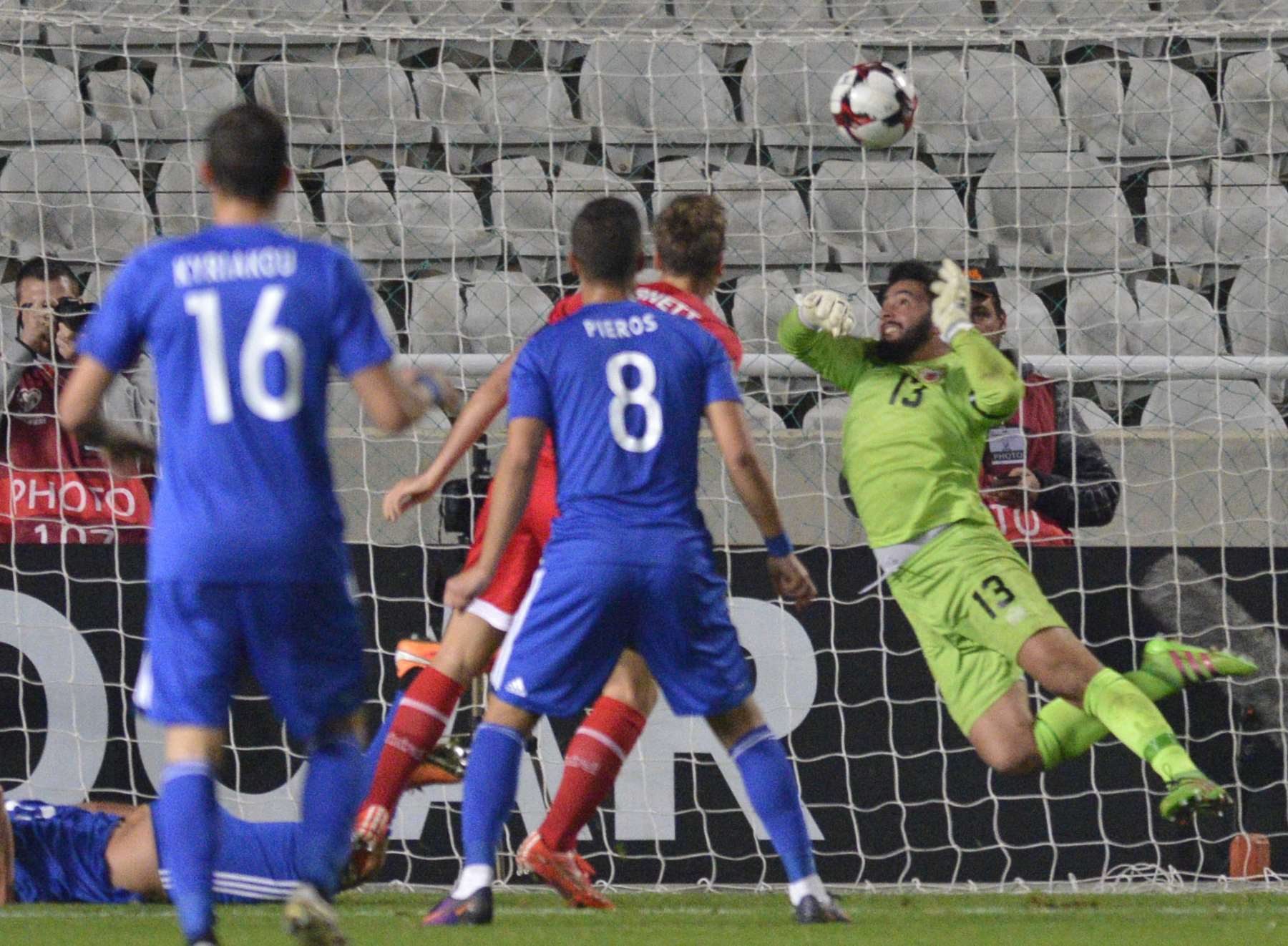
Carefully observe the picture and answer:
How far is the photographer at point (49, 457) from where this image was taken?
6.34 m

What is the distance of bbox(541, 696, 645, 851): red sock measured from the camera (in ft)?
15.7

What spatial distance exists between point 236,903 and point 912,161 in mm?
4333

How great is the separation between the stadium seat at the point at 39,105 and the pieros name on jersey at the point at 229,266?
16.3 feet

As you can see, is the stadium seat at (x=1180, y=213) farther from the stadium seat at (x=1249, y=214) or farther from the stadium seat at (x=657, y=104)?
the stadium seat at (x=657, y=104)

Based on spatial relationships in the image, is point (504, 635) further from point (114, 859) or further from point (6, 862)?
point (6, 862)

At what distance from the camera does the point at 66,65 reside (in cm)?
855

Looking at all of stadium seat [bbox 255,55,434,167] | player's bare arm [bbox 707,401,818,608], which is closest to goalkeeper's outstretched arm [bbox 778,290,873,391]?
player's bare arm [bbox 707,401,818,608]

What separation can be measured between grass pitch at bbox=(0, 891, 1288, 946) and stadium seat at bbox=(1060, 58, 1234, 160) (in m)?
3.98

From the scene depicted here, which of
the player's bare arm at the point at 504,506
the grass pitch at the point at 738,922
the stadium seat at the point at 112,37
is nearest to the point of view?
the grass pitch at the point at 738,922

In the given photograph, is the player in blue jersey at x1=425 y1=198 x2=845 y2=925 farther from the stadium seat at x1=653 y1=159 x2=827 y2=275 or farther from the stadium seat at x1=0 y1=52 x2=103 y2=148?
the stadium seat at x1=0 y1=52 x2=103 y2=148

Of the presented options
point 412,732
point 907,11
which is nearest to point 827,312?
point 412,732

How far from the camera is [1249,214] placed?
821 centimetres

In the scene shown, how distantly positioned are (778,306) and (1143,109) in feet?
6.86

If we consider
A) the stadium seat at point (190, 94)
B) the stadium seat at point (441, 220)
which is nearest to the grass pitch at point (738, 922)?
the stadium seat at point (441, 220)
